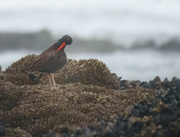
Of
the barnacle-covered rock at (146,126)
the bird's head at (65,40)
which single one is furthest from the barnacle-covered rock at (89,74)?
the barnacle-covered rock at (146,126)

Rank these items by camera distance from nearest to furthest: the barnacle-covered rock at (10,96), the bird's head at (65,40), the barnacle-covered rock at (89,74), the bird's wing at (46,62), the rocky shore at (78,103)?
1. the rocky shore at (78,103)
2. the barnacle-covered rock at (10,96)
3. the bird's wing at (46,62)
4. the bird's head at (65,40)
5. the barnacle-covered rock at (89,74)

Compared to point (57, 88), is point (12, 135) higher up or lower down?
lower down

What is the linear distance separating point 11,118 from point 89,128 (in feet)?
18.7

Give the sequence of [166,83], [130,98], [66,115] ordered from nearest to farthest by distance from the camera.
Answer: [66,115]
[130,98]
[166,83]

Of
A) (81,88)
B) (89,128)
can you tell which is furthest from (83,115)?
(89,128)

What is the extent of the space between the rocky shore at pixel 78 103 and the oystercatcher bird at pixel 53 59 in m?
1.06

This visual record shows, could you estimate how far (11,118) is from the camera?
41.2 feet

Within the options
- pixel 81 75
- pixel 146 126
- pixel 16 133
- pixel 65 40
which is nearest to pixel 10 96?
pixel 16 133

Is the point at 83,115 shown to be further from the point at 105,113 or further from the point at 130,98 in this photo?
the point at 130,98

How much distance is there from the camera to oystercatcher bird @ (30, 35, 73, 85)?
1460 cm

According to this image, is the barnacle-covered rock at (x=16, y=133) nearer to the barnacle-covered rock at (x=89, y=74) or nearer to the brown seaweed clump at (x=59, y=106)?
the brown seaweed clump at (x=59, y=106)

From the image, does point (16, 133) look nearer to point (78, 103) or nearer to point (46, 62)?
point (78, 103)

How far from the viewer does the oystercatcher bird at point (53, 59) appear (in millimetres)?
14602

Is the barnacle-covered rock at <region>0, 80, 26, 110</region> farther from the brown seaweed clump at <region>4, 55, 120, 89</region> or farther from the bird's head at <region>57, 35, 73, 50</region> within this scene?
the bird's head at <region>57, 35, 73, 50</region>
